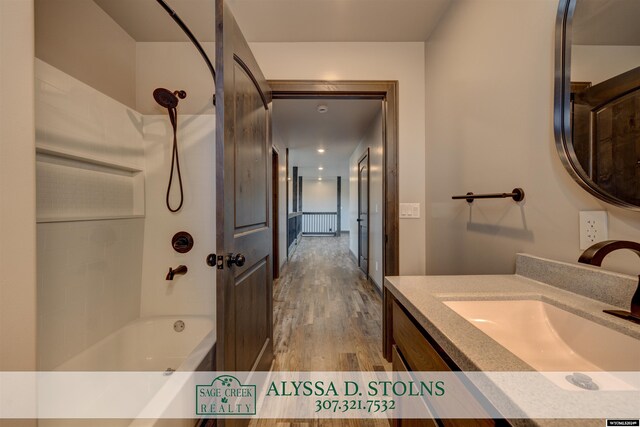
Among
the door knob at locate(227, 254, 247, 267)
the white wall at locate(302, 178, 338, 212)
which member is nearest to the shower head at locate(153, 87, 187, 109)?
the door knob at locate(227, 254, 247, 267)

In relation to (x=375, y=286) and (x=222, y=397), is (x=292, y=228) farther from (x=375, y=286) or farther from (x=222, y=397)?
(x=222, y=397)

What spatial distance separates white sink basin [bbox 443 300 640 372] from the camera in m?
0.60

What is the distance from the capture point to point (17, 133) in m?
0.73

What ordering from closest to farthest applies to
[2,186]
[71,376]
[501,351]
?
[501,351], [2,186], [71,376]

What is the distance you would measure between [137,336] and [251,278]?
966 mm

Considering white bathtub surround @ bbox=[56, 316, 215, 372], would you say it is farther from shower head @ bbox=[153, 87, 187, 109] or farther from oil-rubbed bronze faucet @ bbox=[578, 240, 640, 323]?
oil-rubbed bronze faucet @ bbox=[578, 240, 640, 323]

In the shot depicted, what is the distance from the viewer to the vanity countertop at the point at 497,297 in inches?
20.3

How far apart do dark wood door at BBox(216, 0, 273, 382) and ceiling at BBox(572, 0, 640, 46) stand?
1288 mm

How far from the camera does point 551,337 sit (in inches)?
29.1

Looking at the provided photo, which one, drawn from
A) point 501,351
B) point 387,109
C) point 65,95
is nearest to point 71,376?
point 65,95

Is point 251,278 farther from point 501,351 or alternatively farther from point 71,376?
point 501,351

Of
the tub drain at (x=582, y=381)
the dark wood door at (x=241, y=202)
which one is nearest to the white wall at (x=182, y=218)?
the dark wood door at (x=241, y=202)

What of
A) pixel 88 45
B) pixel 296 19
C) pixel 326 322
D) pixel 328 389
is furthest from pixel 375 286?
pixel 88 45

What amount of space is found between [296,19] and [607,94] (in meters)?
1.70
